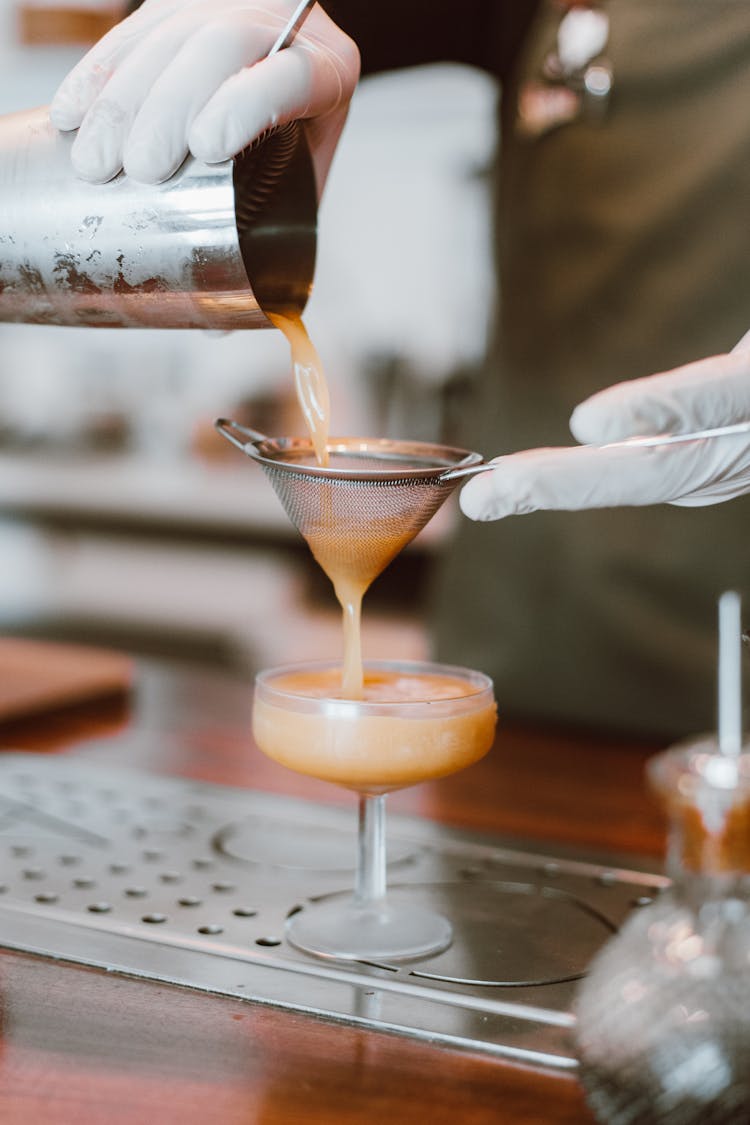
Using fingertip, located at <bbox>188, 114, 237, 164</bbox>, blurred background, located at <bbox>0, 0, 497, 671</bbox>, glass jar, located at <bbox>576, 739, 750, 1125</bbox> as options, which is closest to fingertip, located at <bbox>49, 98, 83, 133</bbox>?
fingertip, located at <bbox>188, 114, 237, 164</bbox>

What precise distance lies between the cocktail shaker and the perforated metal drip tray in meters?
0.49

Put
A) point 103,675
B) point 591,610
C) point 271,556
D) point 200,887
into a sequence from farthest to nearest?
point 271,556, point 591,610, point 103,675, point 200,887

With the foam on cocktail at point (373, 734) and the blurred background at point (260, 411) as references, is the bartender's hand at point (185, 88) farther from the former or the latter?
the blurred background at point (260, 411)

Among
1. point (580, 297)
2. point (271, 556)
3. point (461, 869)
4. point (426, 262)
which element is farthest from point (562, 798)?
point (426, 262)

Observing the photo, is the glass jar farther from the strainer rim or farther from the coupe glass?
the strainer rim

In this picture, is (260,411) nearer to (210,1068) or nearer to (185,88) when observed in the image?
(185,88)

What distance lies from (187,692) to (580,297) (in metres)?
0.89

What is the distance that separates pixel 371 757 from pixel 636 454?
311 millimetres

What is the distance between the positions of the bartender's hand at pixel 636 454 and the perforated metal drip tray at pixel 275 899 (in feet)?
1.14

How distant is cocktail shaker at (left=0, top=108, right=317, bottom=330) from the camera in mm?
987

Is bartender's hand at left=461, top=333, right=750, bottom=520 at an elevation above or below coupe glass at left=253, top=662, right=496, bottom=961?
above

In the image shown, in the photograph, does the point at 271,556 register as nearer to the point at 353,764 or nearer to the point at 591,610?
the point at 591,610

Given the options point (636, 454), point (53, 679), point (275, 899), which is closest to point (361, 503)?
point (636, 454)

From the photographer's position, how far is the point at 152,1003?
0.84 metres
